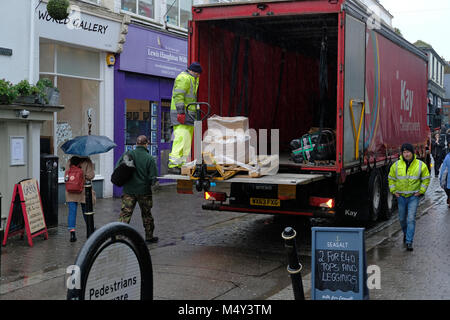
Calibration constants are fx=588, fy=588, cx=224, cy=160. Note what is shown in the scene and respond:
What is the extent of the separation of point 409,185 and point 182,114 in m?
3.53

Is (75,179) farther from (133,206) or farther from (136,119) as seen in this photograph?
(136,119)

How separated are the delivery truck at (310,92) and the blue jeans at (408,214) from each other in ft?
3.01

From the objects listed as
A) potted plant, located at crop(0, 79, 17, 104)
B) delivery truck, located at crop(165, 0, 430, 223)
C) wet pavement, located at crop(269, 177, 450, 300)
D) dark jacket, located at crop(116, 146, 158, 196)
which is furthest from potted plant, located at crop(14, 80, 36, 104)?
wet pavement, located at crop(269, 177, 450, 300)

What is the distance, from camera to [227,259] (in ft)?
26.7

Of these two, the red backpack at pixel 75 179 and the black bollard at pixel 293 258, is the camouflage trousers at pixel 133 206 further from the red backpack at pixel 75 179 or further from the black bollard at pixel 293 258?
the black bollard at pixel 293 258

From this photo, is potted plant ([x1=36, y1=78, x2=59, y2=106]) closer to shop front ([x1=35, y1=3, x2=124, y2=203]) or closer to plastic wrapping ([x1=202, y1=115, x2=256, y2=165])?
plastic wrapping ([x1=202, y1=115, x2=256, y2=165])

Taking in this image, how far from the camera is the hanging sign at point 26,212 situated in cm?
884

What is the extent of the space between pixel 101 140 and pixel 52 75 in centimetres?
436

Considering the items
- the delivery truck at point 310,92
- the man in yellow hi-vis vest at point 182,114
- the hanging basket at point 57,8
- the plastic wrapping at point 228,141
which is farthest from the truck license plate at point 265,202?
the hanging basket at point 57,8

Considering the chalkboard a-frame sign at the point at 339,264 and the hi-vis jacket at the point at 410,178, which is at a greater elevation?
the hi-vis jacket at the point at 410,178

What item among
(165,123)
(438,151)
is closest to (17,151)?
(165,123)

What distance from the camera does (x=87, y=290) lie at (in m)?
3.64
